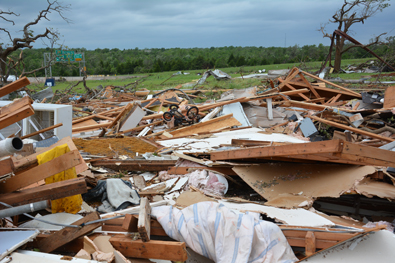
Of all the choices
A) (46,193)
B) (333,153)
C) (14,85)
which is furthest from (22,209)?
(333,153)

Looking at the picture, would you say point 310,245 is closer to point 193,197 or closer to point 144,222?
point 144,222

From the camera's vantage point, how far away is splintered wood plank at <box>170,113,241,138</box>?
7.77 m

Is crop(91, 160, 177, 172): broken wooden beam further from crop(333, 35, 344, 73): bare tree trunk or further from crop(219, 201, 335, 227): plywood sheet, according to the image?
crop(333, 35, 344, 73): bare tree trunk

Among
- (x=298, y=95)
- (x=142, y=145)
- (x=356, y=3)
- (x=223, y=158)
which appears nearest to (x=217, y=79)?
(x=298, y=95)

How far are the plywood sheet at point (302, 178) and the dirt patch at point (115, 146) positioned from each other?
2669 mm

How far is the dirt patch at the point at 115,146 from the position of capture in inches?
244

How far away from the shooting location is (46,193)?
2891 mm

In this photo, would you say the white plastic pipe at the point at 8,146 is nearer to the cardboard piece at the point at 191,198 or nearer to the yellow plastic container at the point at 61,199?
the yellow plastic container at the point at 61,199

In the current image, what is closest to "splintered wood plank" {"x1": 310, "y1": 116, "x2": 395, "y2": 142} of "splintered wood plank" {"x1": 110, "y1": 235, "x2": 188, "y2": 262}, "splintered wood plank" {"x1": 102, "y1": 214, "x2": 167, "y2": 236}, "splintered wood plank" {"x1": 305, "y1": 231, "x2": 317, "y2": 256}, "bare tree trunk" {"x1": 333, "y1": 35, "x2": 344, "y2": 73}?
"splintered wood plank" {"x1": 305, "y1": 231, "x2": 317, "y2": 256}

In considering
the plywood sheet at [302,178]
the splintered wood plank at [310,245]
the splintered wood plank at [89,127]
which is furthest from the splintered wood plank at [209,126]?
the splintered wood plank at [310,245]

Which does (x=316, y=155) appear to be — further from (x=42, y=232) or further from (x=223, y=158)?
(x=42, y=232)

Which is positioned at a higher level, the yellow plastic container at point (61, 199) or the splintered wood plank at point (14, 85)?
the splintered wood plank at point (14, 85)

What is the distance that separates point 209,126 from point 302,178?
420cm

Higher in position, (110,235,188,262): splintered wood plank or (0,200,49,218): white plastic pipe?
(0,200,49,218): white plastic pipe
